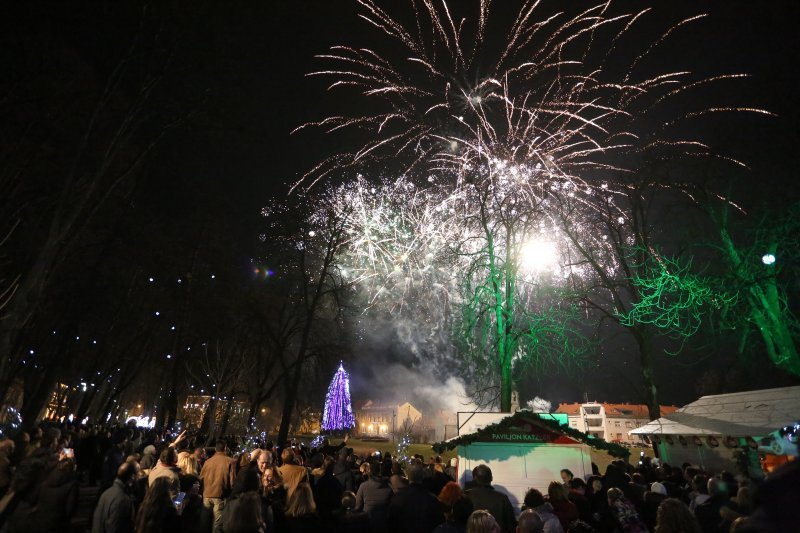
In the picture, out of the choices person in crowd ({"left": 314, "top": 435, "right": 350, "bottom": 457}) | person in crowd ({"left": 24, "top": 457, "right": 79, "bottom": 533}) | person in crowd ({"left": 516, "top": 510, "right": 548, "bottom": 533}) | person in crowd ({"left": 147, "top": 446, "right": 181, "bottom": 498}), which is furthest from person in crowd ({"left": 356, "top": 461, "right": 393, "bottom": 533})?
person in crowd ({"left": 24, "top": 457, "right": 79, "bottom": 533})

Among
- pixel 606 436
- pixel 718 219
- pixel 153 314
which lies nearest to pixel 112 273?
pixel 153 314

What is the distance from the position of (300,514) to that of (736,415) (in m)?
15.2

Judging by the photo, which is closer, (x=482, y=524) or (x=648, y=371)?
(x=482, y=524)

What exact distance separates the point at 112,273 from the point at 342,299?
456 inches

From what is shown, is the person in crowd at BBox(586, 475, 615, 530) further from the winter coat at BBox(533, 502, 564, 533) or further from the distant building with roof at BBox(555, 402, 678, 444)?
the distant building with roof at BBox(555, 402, 678, 444)

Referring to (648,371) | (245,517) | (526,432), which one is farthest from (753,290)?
(245,517)

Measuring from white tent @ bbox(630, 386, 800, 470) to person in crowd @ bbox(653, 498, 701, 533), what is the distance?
11.6 metres

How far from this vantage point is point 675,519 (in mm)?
4031

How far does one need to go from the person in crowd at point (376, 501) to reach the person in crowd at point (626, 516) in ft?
10.7

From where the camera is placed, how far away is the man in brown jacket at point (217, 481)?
25.1 feet

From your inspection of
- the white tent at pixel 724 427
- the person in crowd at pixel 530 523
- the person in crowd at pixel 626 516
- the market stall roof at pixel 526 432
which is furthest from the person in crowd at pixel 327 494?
the white tent at pixel 724 427

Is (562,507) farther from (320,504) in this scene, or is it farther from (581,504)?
(320,504)

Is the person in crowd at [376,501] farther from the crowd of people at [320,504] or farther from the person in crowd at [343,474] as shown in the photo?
the person in crowd at [343,474]

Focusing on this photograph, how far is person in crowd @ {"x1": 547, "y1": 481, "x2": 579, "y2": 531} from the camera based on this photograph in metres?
6.29
